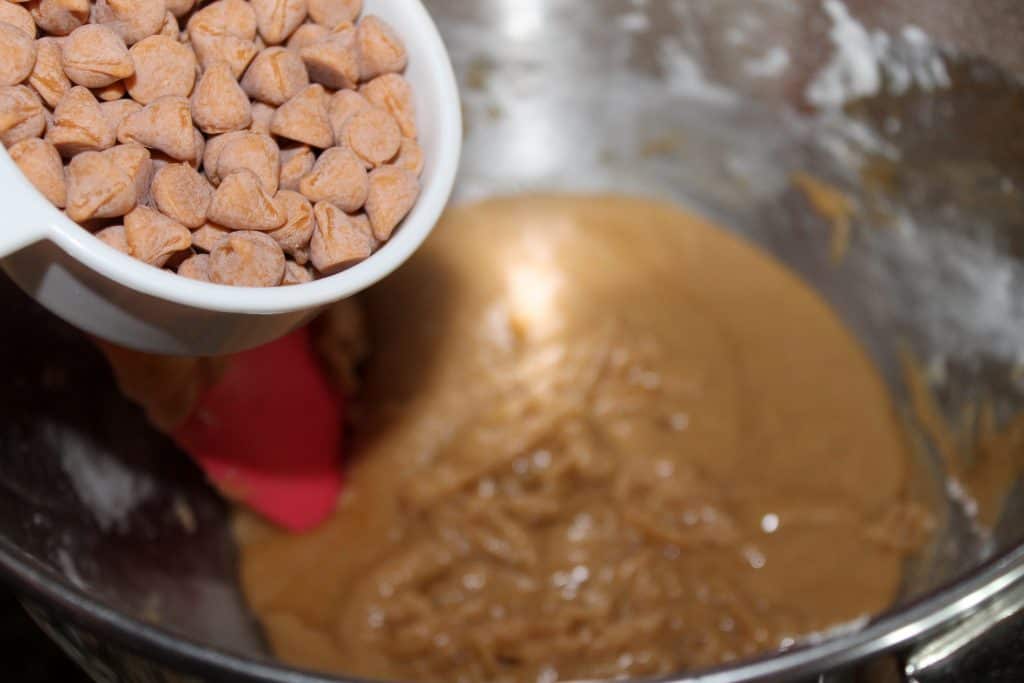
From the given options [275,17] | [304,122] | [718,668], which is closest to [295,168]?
[304,122]

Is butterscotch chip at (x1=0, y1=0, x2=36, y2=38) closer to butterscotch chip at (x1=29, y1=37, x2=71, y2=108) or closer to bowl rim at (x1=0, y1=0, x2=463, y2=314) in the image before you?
butterscotch chip at (x1=29, y1=37, x2=71, y2=108)

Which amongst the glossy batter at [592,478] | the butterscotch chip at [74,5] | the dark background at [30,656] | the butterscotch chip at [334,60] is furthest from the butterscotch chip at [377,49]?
the dark background at [30,656]

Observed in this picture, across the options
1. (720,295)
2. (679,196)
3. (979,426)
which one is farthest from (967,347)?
(679,196)

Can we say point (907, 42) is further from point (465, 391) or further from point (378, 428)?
point (378, 428)

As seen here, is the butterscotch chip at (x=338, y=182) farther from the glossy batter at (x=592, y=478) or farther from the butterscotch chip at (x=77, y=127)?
the glossy batter at (x=592, y=478)

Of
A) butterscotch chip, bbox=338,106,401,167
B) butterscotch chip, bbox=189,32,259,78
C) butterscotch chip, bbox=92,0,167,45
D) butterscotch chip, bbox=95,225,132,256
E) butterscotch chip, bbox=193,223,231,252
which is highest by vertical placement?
Result: butterscotch chip, bbox=92,0,167,45

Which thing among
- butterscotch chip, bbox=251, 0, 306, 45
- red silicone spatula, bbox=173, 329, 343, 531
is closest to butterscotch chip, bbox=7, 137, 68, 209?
butterscotch chip, bbox=251, 0, 306, 45
